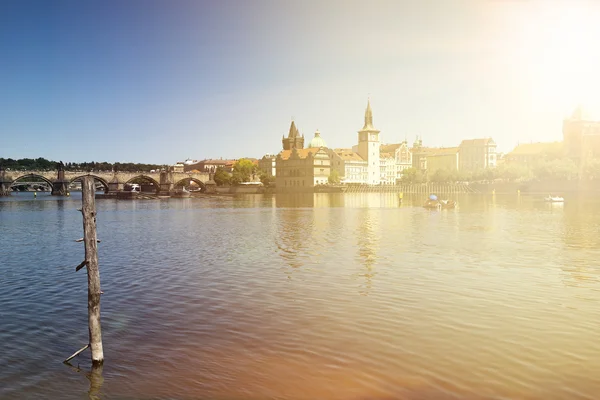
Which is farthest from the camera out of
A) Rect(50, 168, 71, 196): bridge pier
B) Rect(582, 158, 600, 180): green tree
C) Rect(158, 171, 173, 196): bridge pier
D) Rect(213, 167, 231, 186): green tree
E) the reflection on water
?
Rect(213, 167, 231, 186): green tree

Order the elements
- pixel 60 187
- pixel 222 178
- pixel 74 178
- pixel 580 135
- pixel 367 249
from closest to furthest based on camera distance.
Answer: pixel 367 249
pixel 74 178
pixel 60 187
pixel 580 135
pixel 222 178

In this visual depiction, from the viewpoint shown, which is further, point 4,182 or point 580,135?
point 580,135

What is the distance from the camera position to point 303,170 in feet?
617

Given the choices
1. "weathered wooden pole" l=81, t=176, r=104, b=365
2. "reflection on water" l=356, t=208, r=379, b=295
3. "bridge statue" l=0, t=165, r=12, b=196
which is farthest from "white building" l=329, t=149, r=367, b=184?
"weathered wooden pole" l=81, t=176, r=104, b=365

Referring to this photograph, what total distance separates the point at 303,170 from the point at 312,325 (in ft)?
569

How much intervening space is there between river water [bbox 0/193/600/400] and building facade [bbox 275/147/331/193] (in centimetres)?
15540

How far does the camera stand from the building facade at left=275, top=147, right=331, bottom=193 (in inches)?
7313

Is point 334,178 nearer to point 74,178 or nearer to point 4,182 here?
point 74,178

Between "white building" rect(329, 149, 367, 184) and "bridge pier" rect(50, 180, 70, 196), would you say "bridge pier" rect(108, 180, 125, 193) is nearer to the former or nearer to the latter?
"bridge pier" rect(50, 180, 70, 196)

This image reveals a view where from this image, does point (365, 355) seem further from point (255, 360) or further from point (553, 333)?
point (553, 333)

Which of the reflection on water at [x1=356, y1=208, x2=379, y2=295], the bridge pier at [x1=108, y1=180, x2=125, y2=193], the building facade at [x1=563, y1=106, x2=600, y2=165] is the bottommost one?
the reflection on water at [x1=356, y1=208, x2=379, y2=295]

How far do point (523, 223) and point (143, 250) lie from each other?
34.2m

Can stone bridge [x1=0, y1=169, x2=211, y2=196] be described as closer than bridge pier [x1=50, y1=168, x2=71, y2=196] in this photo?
Yes

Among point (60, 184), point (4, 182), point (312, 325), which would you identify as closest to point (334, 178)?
point (60, 184)
